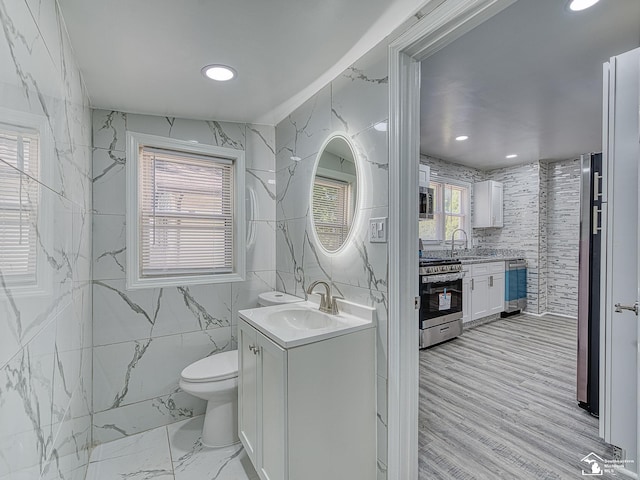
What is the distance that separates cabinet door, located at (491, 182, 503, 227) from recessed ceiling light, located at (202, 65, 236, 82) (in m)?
4.77

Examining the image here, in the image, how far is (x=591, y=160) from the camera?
7.13 ft

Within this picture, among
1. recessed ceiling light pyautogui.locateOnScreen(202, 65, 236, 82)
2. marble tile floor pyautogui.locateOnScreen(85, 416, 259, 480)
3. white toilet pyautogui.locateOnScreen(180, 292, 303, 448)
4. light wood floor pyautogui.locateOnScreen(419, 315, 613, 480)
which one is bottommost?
marble tile floor pyautogui.locateOnScreen(85, 416, 259, 480)

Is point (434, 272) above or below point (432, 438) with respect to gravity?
above

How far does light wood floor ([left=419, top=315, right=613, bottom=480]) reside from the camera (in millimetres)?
1734

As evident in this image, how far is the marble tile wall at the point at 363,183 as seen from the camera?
1.55 metres

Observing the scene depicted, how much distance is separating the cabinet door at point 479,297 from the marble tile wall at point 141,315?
3212 millimetres

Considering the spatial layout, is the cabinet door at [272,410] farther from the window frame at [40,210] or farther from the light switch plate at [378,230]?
the window frame at [40,210]

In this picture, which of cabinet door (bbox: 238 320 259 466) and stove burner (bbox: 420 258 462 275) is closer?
cabinet door (bbox: 238 320 259 466)

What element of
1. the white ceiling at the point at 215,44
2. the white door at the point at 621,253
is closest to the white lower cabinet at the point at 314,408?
the white door at the point at 621,253

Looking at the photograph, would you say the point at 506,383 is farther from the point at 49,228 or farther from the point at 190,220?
the point at 49,228

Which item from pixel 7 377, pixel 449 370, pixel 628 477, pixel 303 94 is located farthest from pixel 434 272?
pixel 7 377

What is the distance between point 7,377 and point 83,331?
4.07 feet

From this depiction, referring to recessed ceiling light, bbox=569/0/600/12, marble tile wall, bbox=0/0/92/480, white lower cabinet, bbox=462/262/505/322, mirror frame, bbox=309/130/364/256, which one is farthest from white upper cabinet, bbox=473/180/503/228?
marble tile wall, bbox=0/0/92/480

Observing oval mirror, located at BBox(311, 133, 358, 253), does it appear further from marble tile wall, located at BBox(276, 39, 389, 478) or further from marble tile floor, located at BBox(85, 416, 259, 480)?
marble tile floor, located at BBox(85, 416, 259, 480)
